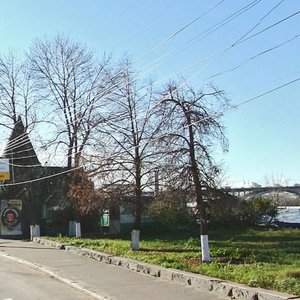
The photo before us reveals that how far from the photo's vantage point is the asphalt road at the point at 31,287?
39.6ft

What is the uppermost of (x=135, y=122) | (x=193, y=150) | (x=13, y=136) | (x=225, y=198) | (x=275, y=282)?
(x=13, y=136)

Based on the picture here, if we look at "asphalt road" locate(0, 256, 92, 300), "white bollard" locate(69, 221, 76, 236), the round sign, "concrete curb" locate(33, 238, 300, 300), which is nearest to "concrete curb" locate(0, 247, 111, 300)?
"asphalt road" locate(0, 256, 92, 300)

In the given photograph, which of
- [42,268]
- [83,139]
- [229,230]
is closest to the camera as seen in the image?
[42,268]

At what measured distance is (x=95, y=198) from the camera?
957 inches

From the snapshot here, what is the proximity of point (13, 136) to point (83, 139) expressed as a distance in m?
10.9

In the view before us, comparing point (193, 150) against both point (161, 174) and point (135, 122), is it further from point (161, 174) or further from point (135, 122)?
point (135, 122)

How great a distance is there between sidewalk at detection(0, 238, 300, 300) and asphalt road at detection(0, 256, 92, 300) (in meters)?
0.27

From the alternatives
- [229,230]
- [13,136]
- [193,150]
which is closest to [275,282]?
[193,150]

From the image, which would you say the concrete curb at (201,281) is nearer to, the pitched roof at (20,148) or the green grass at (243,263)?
the green grass at (243,263)

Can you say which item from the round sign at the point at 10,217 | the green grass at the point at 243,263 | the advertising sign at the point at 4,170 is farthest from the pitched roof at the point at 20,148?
the green grass at the point at 243,263

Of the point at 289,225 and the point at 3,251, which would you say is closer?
the point at 3,251

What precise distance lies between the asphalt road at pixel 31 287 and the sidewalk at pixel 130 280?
0.27 m

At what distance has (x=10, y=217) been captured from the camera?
129 ft

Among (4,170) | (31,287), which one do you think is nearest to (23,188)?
(4,170)
